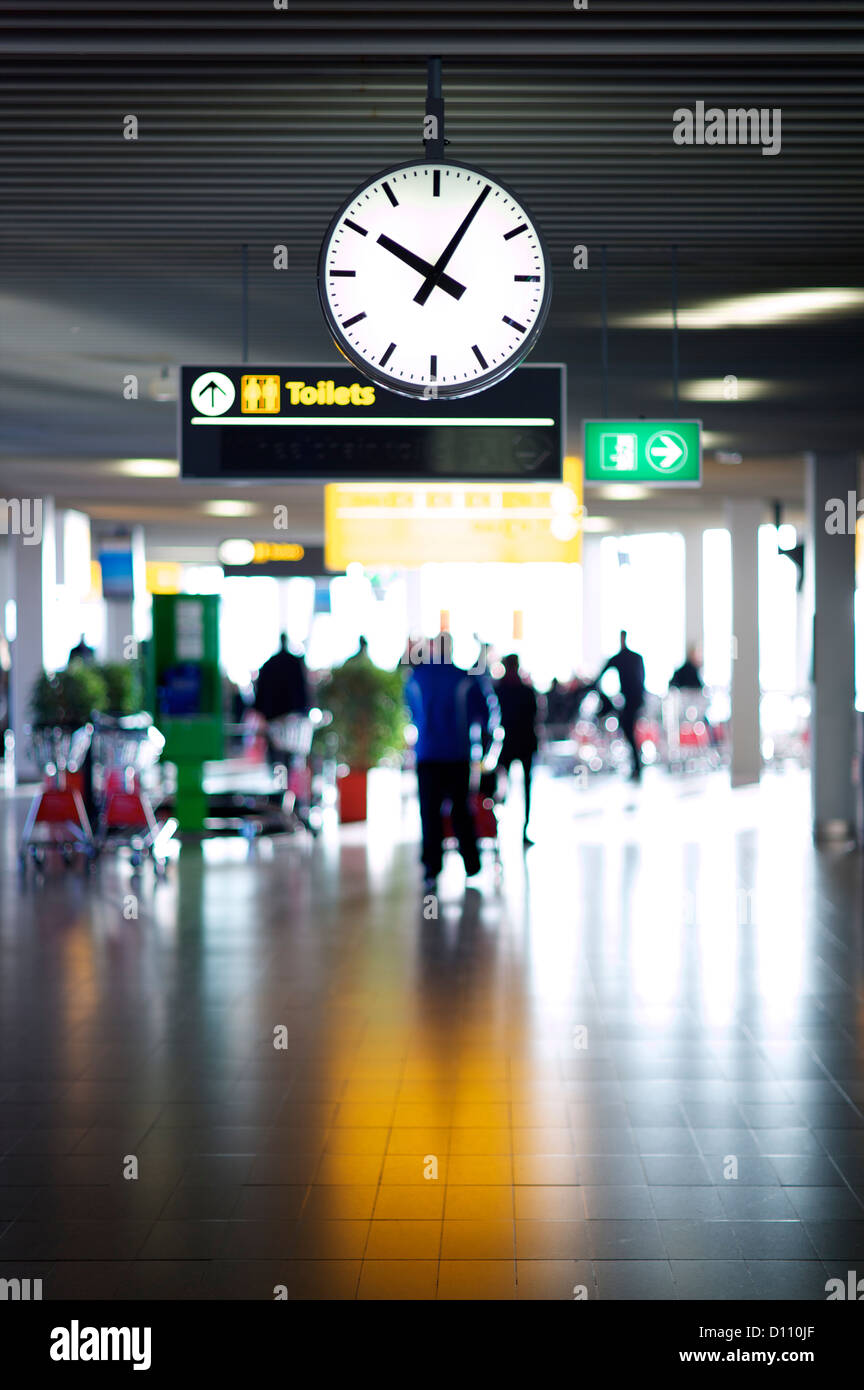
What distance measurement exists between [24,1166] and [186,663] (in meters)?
7.99

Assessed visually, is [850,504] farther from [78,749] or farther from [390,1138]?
[390,1138]

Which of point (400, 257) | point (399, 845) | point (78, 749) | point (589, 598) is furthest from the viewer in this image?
point (589, 598)

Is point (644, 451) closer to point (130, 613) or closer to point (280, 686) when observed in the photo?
point (280, 686)

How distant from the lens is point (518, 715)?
37.5ft

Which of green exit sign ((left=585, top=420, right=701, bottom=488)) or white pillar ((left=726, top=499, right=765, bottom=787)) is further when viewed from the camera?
white pillar ((left=726, top=499, right=765, bottom=787))

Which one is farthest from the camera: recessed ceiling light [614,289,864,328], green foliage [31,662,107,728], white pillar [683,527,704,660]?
white pillar [683,527,704,660]

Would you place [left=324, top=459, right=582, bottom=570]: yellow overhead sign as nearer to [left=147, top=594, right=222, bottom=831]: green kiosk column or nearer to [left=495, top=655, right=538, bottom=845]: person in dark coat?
[left=495, top=655, right=538, bottom=845]: person in dark coat

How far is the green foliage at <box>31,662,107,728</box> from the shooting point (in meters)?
10.7

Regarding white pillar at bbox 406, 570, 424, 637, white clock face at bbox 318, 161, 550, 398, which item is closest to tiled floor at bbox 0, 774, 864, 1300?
white clock face at bbox 318, 161, 550, 398

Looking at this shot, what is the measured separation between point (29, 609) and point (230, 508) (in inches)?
123

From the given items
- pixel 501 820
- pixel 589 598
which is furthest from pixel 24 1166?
pixel 589 598

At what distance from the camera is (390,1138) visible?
439 centimetres

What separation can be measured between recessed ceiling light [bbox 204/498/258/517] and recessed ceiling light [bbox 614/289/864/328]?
10.3 m
